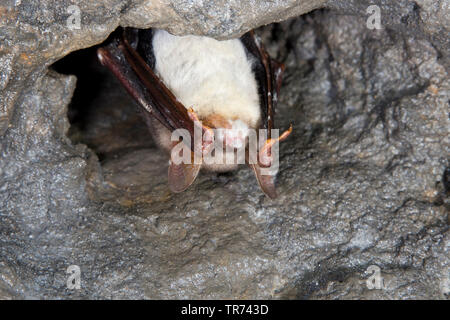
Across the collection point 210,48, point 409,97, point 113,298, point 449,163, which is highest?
point 210,48

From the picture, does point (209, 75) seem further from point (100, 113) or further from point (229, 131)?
point (100, 113)

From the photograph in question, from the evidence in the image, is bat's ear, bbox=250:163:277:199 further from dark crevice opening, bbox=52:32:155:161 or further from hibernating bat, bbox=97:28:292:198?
dark crevice opening, bbox=52:32:155:161

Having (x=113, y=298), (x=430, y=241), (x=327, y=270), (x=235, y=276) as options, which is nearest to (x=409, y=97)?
(x=430, y=241)

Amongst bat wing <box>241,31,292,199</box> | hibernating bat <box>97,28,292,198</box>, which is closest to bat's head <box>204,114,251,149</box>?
hibernating bat <box>97,28,292,198</box>

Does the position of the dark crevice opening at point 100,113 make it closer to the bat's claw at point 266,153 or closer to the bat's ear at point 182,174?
the bat's ear at point 182,174

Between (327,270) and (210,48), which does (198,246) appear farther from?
(210,48)
